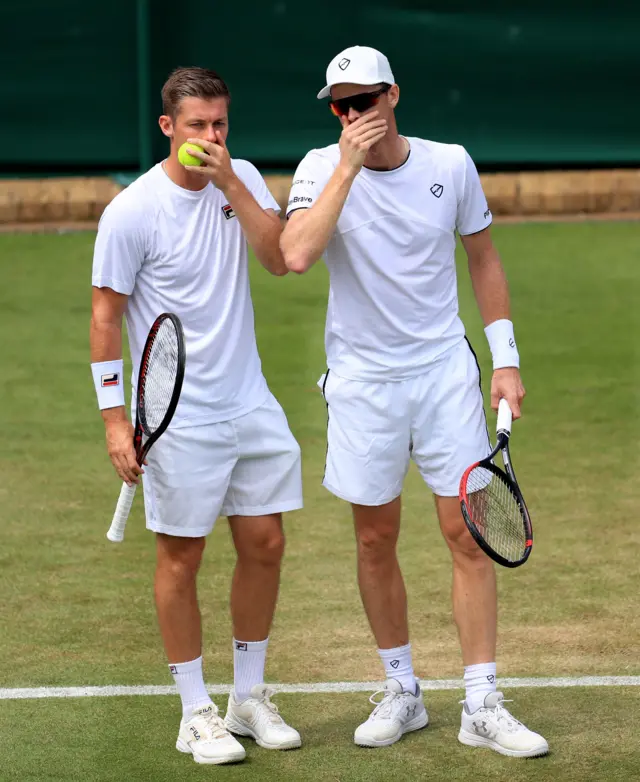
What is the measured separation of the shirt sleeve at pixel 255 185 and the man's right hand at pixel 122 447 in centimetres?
85

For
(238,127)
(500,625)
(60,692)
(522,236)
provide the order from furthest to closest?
(238,127)
(522,236)
(500,625)
(60,692)

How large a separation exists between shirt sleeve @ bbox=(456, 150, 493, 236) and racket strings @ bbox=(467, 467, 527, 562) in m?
0.85

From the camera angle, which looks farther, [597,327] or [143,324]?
[597,327]

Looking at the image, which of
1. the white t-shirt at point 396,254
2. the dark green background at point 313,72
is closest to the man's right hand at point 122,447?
the white t-shirt at point 396,254

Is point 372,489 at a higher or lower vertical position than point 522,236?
lower

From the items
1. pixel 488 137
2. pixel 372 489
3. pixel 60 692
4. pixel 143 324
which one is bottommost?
pixel 60 692

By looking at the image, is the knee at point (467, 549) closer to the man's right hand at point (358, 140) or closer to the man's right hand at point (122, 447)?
the man's right hand at point (122, 447)

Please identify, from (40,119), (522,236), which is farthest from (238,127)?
(522,236)

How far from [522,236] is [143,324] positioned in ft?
33.0

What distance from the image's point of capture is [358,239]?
506 centimetres

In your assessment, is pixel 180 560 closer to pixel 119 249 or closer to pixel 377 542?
pixel 377 542

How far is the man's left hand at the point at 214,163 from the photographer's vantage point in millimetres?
4824

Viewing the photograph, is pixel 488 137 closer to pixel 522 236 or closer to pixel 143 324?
pixel 522 236

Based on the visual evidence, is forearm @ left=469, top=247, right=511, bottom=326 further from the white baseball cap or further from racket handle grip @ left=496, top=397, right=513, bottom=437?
the white baseball cap
